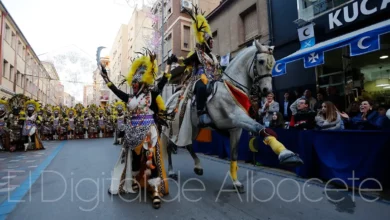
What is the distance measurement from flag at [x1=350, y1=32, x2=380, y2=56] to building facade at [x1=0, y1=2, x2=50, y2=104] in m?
23.5

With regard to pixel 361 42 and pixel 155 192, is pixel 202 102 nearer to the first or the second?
pixel 155 192

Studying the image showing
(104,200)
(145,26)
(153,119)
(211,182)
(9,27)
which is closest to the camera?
(104,200)

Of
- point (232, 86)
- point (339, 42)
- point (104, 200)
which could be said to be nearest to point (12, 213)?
point (104, 200)

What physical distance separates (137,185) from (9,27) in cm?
2695

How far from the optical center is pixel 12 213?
2.97 metres

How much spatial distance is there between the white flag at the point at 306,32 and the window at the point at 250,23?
2893mm

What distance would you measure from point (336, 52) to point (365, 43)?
9.89 feet

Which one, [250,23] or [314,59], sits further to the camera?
[250,23]

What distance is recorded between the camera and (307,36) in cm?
836

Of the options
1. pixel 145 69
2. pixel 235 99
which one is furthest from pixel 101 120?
pixel 235 99

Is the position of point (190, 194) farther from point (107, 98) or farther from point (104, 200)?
point (107, 98)

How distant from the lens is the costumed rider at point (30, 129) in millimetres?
10492

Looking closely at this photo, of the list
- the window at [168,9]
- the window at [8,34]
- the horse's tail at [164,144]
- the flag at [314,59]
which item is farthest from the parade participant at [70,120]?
the flag at [314,59]

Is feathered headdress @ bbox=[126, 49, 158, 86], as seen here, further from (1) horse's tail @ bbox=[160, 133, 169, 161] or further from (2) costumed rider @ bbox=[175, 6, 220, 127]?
(1) horse's tail @ bbox=[160, 133, 169, 161]
